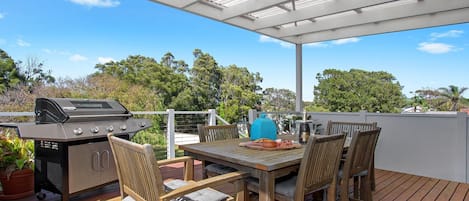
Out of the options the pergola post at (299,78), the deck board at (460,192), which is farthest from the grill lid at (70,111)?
the pergola post at (299,78)

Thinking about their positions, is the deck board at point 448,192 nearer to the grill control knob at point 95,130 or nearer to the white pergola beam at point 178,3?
the grill control knob at point 95,130

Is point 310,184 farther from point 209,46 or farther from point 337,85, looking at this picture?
point 209,46

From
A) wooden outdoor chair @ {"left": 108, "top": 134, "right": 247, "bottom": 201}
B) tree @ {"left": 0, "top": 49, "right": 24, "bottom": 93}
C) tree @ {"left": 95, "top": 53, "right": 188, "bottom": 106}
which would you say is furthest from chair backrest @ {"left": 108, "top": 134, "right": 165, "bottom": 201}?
tree @ {"left": 95, "top": 53, "right": 188, "bottom": 106}

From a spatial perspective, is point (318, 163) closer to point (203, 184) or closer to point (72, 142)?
point (203, 184)

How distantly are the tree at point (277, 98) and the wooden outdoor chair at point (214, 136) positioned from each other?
11739 mm

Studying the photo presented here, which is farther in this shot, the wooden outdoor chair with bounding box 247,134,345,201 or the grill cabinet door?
the grill cabinet door

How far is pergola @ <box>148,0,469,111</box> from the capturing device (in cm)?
398

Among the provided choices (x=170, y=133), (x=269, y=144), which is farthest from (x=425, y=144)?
(x=170, y=133)

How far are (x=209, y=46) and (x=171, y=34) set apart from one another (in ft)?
7.15

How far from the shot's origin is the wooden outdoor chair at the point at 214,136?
2.66m

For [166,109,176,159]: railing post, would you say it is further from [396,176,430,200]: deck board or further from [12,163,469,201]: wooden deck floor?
[396,176,430,200]: deck board

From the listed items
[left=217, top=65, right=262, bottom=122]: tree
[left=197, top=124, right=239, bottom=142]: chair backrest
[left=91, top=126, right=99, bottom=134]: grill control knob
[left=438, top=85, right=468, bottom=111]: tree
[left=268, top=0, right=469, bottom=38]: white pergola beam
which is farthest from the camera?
[left=217, top=65, right=262, bottom=122]: tree

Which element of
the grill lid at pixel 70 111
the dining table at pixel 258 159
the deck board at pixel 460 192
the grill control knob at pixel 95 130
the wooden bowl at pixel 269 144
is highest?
the grill lid at pixel 70 111

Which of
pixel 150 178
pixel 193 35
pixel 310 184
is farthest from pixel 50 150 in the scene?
pixel 193 35
